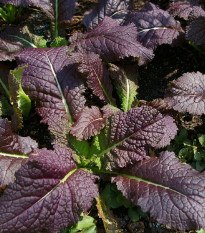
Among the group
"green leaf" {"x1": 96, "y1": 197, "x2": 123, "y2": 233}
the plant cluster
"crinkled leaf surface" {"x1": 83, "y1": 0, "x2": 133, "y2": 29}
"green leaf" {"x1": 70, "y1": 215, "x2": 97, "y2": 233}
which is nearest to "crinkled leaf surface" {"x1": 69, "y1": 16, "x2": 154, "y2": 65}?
the plant cluster

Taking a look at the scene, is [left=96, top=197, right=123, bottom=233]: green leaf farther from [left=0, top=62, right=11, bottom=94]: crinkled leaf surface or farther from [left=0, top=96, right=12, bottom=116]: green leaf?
[left=0, top=62, right=11, bottom=94]: crinkled leaf surface

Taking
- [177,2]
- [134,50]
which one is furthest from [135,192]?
[177,2]

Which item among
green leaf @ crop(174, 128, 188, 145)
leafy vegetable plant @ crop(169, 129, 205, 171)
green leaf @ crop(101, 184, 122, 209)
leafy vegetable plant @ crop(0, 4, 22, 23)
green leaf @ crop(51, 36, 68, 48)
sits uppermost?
leafy vegetable plant @ crop(0, 4, 22, 23)

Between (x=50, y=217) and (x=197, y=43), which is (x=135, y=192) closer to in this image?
(x=50, y=217)

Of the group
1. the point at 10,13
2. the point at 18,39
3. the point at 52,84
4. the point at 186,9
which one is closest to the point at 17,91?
the point at 52,84

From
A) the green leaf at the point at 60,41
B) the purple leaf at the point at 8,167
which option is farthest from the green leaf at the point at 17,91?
the green leaf at the point at 60,41
